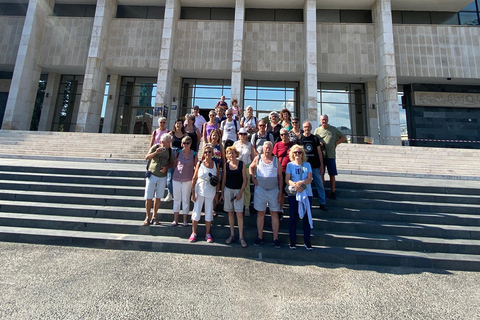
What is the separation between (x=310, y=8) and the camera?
1695 cm

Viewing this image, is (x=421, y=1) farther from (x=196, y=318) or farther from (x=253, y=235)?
(x=196, y=318)

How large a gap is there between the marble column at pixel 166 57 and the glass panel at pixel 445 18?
69.9 ft

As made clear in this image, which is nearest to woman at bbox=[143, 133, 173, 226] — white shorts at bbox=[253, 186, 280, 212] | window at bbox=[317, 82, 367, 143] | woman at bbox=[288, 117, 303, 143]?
white shorts at bbox=[253, 186, 280, 212]

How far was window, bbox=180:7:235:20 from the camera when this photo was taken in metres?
19.4

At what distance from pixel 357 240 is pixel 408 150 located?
9.90 metres

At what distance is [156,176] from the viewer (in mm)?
4516

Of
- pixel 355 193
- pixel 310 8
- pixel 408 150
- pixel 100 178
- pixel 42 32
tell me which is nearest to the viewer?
pixel 355 193

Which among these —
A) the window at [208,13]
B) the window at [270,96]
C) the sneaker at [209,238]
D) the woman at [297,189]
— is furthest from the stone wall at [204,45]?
the sneaker at [209,238]

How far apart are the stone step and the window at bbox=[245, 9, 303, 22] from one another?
66.6 feet

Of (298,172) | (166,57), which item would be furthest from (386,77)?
(298,172)

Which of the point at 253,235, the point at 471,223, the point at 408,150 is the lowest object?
the point at 253,235

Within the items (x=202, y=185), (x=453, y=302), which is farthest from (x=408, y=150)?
(x=202, y=185)

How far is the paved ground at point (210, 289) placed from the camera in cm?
252

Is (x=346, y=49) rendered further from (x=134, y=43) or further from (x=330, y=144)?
(x=134, y=43)
